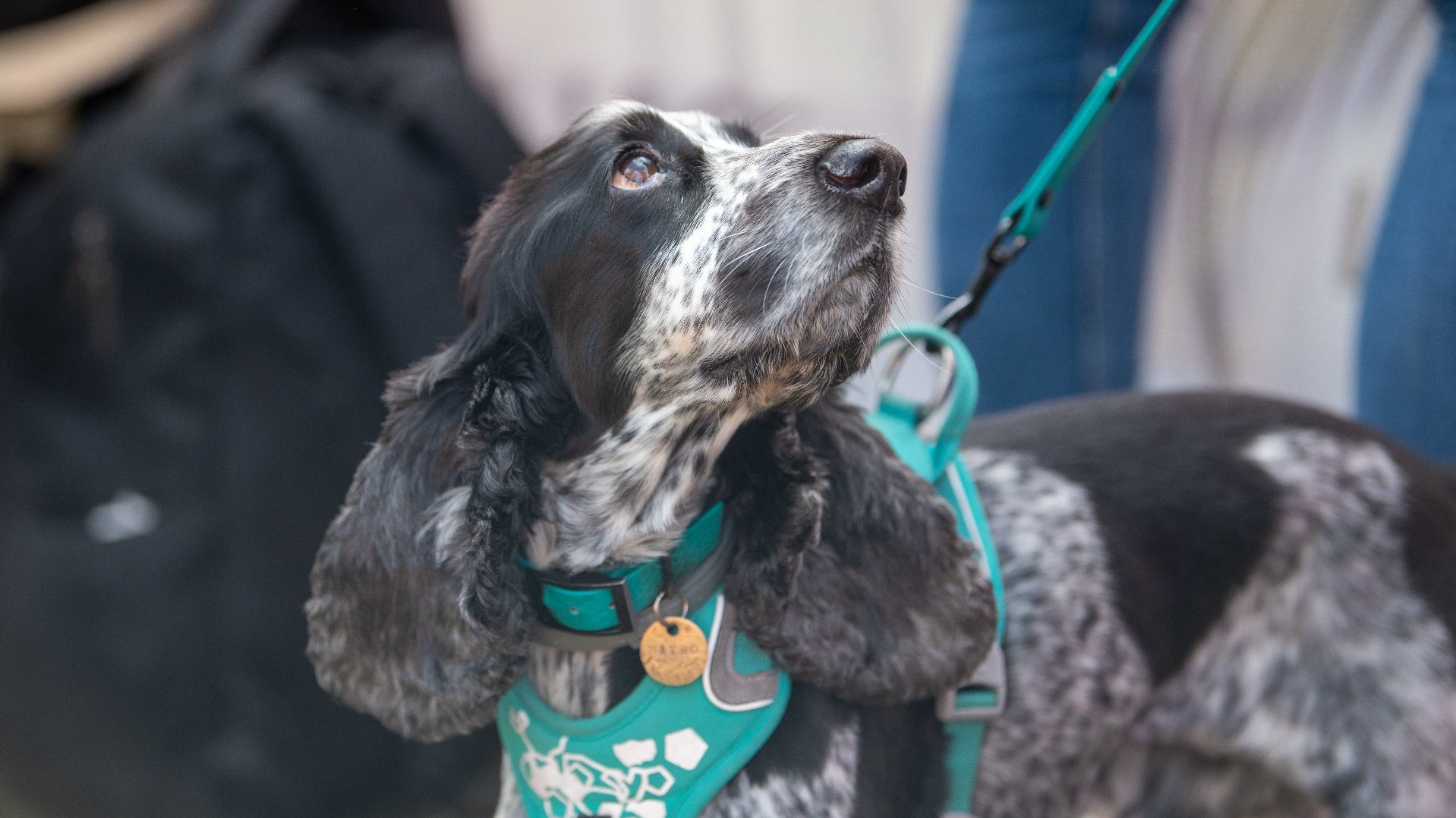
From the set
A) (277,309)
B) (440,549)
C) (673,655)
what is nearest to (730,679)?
(673,655)

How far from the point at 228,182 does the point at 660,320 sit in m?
1.91

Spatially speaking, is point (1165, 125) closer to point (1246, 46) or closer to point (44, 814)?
point (1246, 46)

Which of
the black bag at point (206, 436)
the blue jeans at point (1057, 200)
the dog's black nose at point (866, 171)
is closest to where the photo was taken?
the dog's black nose at point (866, 171)

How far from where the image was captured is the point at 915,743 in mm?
1757

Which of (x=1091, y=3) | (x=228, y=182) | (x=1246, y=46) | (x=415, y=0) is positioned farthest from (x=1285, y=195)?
(x=228, y=182)

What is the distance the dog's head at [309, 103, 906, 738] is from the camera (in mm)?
1453

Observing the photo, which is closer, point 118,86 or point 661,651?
point 661,651

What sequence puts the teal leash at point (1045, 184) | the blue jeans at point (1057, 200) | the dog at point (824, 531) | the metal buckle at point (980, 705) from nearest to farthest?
the dog at point (824, 531), the metal buckle at point (980, 705), the teal leash at point (1045, 184), the blue jeans at point (1057, 200)

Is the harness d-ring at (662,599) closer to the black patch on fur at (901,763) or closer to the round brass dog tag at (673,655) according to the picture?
the round brass dog tag at (673,655)

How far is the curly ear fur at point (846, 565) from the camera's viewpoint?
1609mm

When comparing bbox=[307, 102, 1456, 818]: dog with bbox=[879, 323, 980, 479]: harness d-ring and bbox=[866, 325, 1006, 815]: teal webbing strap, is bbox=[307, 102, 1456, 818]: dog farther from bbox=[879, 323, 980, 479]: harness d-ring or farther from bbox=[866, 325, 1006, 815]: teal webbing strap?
bbox=[879, 323, 980, 479]: harness d-ring

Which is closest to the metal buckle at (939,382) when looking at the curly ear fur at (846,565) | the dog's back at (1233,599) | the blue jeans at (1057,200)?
the dog's back at (1233,599)

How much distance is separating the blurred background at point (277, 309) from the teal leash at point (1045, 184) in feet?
2.59

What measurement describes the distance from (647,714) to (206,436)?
1.89 m
